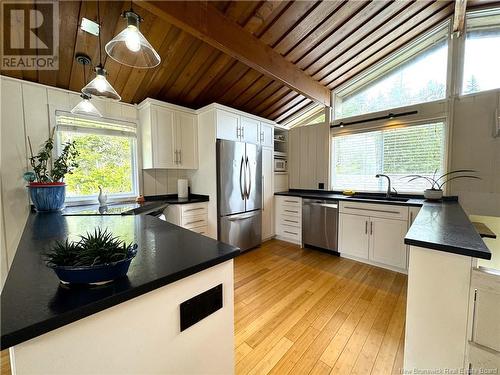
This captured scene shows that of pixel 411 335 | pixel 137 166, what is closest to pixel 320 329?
pixel 411 335

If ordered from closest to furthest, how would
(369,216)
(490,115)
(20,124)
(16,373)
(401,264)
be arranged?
(16,373) → (20,124) → (490,115) → (401,264) → (369,216)

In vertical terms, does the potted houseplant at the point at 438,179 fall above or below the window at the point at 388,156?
below

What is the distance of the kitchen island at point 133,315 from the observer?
520 millimetres

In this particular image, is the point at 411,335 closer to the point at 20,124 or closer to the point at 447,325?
the point at 447,325

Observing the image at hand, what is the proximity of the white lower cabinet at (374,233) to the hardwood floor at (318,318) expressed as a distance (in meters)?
0.15

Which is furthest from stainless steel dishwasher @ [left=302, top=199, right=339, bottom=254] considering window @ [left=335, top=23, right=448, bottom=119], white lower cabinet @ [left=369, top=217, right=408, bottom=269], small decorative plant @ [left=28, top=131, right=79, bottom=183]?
small decorative plant @ [left=28, top=131, right=79, bottom=183]

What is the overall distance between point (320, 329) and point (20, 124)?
367 centimetres

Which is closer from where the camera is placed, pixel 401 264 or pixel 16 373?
pixel 16 373

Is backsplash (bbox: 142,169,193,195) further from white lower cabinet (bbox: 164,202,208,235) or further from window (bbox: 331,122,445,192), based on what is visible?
window (bbox: 331,122,445,192)

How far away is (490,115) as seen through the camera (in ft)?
8.22

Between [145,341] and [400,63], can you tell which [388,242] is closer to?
[400,63]

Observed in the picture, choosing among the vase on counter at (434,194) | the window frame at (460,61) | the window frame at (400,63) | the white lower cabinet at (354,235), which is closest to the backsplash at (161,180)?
the white lower cabinet at (354,235)

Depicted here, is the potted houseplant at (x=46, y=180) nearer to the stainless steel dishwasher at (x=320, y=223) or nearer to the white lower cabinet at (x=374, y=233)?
the stainless steel dishwasher at (x=320, y=223)

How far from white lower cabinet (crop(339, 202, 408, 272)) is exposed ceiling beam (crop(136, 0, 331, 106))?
2041 millimetres
